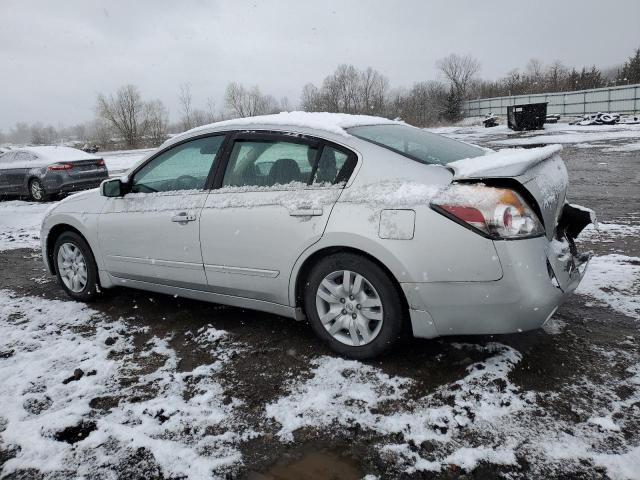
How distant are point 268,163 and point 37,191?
457 inches

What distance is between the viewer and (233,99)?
86250 millimetres

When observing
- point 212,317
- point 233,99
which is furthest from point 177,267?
point 233,99

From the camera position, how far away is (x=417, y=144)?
3346mm

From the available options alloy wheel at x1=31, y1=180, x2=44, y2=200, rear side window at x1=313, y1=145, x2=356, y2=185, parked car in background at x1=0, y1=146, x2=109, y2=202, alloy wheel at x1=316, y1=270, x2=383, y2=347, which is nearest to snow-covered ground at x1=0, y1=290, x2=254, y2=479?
alloy wheel at x1=316, y1=270, x2=383, y2=347

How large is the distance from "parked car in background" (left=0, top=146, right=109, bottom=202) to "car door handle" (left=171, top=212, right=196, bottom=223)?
10.3m

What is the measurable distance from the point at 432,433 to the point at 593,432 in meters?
0.74

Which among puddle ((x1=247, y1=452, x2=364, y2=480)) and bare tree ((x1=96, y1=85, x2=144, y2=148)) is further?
bare tree ((x1=96, y1=85, x2=144, y2=148))

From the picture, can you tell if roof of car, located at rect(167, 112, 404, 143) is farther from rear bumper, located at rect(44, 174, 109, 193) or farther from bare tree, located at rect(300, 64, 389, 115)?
bare tree, located at rect(300, 64, 389, 115)

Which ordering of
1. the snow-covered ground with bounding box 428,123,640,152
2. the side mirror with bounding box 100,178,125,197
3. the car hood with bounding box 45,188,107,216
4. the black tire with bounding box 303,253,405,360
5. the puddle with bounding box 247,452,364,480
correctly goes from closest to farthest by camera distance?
the puddle with bounding box 247,452,364,480
the black tire with bounding box 303,253,405,360
the side mirror with bounding box 100,178,125,197
the car hood with bounding box 45,188,107,216
the snow-covered ground with bounding box 428,123,640,152

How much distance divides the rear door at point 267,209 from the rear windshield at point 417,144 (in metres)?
0.29

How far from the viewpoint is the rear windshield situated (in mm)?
3068

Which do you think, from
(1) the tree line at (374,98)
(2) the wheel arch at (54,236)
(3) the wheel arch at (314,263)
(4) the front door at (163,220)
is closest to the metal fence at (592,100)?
(1) the tree line at (374,98)

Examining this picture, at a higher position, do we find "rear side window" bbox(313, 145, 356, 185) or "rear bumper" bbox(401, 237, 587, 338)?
"rear side window" bbox(313, 145, 356, 185)

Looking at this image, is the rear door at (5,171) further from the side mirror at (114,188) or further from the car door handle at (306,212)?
A: the car door handle at (306,212)
